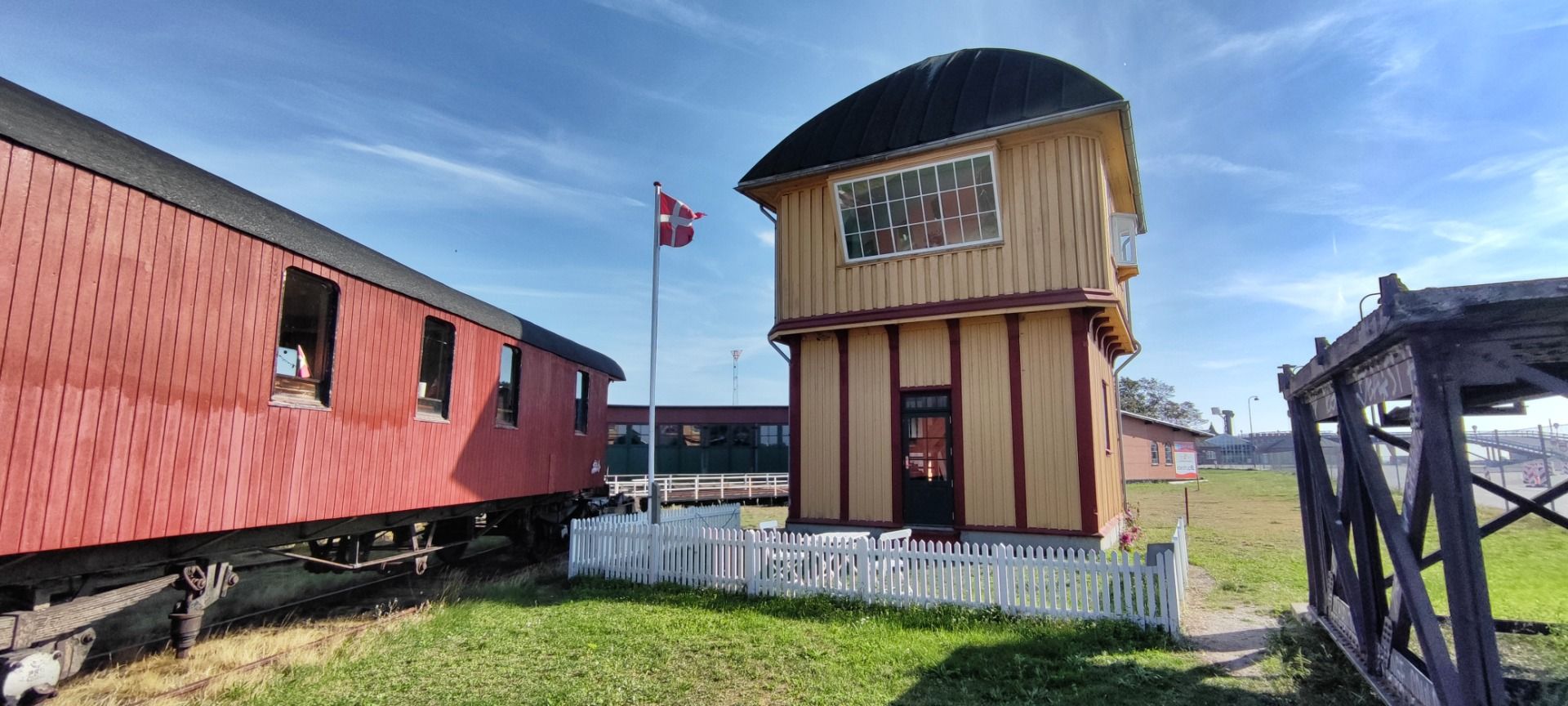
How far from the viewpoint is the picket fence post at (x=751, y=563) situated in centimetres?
862

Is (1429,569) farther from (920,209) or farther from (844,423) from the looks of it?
(920,209)

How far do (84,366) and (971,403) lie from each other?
9.36 m

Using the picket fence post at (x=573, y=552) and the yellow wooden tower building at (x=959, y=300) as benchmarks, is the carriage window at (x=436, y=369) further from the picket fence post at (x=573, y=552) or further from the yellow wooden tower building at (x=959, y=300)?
the yellow wooden tower building at (x=959, y=300)

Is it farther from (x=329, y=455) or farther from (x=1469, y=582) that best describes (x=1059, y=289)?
(x=329, y=455)

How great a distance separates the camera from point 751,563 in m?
8.66

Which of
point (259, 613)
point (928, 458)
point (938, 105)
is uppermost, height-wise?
point (938, 105)

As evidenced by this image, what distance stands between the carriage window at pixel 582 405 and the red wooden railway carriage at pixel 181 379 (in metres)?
4.13

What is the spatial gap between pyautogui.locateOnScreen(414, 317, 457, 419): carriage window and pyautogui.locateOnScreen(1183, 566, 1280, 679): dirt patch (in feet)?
28.3

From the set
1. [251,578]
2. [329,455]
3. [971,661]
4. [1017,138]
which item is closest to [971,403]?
[1017,138]

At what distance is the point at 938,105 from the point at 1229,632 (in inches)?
319

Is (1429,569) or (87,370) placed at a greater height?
(87,370)

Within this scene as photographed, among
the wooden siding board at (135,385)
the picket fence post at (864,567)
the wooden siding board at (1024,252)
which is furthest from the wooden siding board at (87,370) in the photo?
the wooden siding board at (1024,252)

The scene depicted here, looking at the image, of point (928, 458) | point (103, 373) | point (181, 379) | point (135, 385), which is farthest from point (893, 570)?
point (103, 373)

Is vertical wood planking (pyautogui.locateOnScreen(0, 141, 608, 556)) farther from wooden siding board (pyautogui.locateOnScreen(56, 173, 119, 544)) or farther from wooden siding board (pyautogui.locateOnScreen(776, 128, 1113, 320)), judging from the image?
wooden siding board (pyautogui.locateOnScreen(776, 128, 1113, 320))
